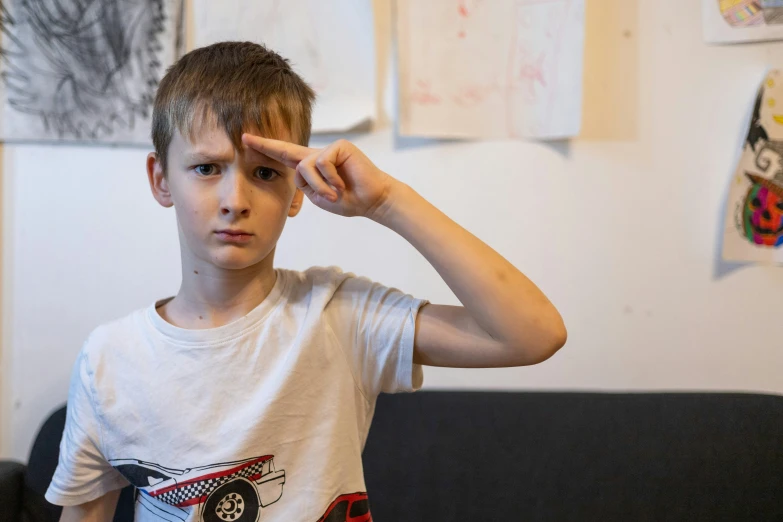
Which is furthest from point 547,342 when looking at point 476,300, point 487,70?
point 487,70

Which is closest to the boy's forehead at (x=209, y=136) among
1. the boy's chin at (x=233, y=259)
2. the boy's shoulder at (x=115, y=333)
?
the boy's chin at (x=233, y=259)

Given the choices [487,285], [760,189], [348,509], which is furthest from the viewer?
[760,189]

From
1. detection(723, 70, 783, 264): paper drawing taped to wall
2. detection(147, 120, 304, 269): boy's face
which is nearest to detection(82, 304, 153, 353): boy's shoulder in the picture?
detection(147, 120, 304, 269): boy's face

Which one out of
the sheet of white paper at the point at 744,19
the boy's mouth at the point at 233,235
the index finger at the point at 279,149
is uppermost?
the sheet of white paper at the point at 744,19

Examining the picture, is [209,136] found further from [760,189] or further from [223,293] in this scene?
[760,189]

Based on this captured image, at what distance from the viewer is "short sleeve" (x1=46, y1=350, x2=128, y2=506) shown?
73 centimetres

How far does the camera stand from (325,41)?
1.14m

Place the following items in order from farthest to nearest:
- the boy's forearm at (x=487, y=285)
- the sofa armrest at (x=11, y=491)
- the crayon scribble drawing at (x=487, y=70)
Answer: the crayon scribble drawing at (x=487, y=70)
the sofa armrest at (x=11, y=491)
the boy's forearm at (x=487, y=285)

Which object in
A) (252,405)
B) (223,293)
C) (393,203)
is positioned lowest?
(252,405)

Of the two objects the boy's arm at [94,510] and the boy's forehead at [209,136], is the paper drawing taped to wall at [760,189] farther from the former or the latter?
the boy's arm at [94,510]

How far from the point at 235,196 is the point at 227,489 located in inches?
13.6

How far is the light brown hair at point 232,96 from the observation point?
0.67m

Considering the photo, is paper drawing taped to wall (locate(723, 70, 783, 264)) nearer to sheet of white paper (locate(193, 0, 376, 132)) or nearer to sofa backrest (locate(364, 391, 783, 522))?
sofa backrest (locate(364, 391, 783, 522))

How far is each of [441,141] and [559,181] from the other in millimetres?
249
